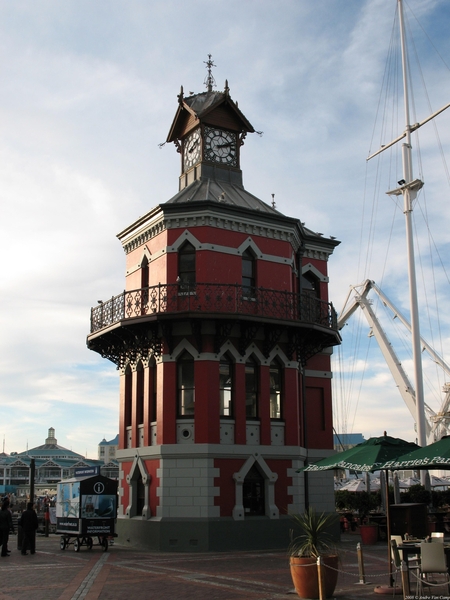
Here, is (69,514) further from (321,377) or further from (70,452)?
(70,452)

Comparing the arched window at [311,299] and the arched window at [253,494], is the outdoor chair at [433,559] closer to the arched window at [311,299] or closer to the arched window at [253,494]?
the arched window at [253,494]

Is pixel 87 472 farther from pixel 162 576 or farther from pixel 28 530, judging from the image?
pixel 162 576

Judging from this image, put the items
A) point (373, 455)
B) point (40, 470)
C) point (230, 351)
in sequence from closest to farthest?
point (373, 455) → point (230, 351) → point (40, 470)

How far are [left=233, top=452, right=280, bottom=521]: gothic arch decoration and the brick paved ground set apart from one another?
1750 mm

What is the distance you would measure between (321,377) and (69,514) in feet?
37.3

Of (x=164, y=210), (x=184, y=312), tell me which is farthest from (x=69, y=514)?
(x=164, y=210)

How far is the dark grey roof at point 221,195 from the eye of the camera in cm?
2664

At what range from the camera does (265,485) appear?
2433 cm

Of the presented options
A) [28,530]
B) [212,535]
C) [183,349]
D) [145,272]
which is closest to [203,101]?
[145,272]

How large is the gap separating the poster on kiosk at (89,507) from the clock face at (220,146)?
47.5ft

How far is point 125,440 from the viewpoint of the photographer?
26922 mm

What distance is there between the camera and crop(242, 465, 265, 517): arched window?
78.2 feet

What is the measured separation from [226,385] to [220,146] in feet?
37.5

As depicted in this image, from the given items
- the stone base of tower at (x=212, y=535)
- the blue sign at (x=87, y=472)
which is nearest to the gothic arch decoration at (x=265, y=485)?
the stone base of tower at (x=212, y=535)
